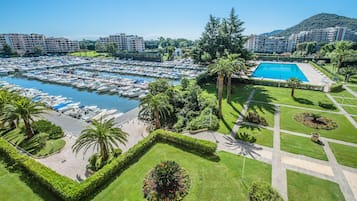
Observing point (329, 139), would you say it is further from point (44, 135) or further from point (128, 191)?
point (44, 135)

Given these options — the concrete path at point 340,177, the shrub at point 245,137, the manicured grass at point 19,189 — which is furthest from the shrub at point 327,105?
the manicured grass at point 19,189

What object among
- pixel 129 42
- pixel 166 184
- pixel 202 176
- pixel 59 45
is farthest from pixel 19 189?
pixel 59 45

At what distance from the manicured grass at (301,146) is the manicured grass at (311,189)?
311 centimetres

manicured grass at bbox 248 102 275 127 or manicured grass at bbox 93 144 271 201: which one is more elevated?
manicured grass at bbox 248 102 275 127

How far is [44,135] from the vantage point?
747 inches

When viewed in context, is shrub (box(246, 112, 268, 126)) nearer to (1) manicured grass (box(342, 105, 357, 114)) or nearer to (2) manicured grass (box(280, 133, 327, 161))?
(2) manicured grass (box(280, 133, 327, 161))

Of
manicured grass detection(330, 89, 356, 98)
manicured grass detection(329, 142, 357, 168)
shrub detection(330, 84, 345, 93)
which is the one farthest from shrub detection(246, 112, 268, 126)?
shrub detection(330, 84, 345, 93)

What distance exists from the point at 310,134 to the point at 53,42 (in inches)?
6193

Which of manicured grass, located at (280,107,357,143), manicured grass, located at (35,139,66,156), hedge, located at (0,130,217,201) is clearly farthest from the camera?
manicured grass, located at (280,107,357,143)

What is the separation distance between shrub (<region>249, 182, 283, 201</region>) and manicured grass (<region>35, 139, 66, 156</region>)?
57.8 feet

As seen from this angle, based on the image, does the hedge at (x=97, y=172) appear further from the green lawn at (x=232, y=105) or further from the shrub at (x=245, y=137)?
the green lawn at (x=232, y=105)

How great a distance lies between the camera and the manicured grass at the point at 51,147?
56.7 ft

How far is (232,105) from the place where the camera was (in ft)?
86.0

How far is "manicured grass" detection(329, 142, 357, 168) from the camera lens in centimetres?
1367
